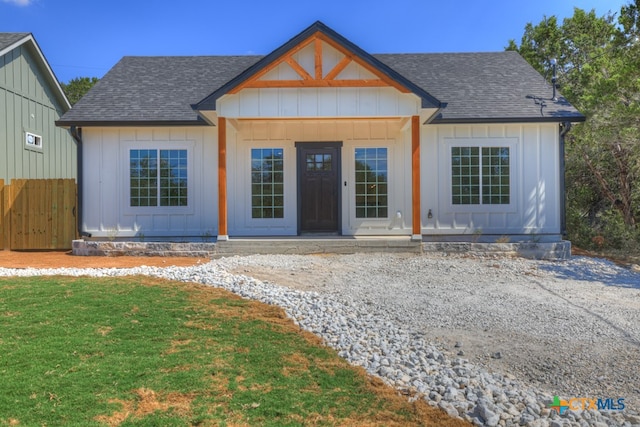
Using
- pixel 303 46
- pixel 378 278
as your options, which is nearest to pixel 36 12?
pixel 303 46

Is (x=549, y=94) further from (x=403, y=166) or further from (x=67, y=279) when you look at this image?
(x=67, y=279)

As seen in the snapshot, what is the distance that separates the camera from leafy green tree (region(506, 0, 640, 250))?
9516 mm

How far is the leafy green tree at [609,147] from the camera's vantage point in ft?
31.2

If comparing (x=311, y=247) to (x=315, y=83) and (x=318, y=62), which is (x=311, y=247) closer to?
(x=315, y=83)

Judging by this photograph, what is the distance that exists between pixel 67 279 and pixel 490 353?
6.18 meters

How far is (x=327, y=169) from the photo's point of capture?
10797mm

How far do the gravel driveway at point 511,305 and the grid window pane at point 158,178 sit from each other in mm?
3069

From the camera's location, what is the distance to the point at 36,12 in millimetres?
20953

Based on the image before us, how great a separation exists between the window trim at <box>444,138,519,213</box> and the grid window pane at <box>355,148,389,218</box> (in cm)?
151

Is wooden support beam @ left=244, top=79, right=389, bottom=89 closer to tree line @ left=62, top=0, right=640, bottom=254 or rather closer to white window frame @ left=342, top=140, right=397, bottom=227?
white window frame @ left=342, top=140, right=397, bottom=227

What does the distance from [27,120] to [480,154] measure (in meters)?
14.2

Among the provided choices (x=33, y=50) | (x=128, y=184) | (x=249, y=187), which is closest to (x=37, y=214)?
(x=128, y=184)

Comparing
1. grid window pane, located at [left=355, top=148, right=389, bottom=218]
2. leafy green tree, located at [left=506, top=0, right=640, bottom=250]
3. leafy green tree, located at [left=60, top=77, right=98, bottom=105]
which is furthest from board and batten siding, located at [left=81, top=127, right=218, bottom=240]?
leafy green tree, located at [left=60, top=77, right=98, bottom=105]

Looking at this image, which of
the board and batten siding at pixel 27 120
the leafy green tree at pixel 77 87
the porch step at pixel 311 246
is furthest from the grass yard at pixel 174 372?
the leafy green tree at pixel 77 87
